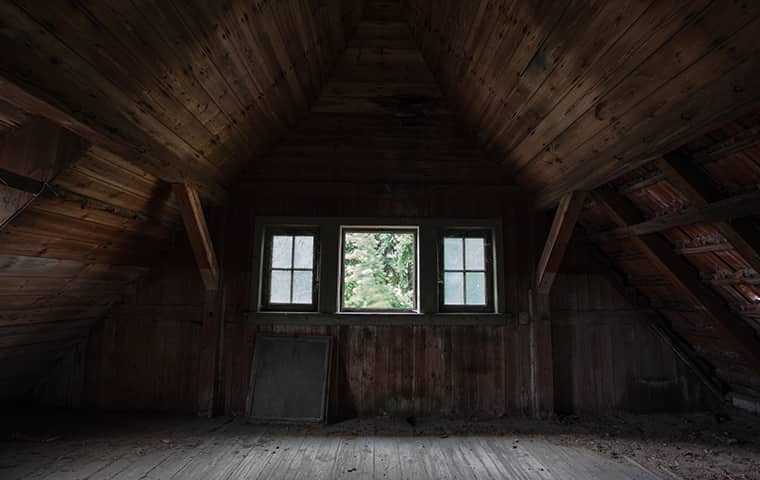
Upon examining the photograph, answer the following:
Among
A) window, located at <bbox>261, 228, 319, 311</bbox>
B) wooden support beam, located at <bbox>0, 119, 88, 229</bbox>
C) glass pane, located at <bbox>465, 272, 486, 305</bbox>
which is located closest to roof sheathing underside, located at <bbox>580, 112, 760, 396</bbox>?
glass pane, located at <bbox>465, 272, 486, 305</bbox>

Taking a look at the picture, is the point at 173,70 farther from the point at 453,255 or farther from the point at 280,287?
the point at 453,255

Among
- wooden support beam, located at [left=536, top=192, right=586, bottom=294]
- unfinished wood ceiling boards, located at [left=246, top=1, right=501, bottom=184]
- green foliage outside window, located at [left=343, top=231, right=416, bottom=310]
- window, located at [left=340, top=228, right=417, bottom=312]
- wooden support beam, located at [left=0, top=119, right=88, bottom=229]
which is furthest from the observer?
green foliage outside window, located at [left=343, top=231, right=416, bottom=310]

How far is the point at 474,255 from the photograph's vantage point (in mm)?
4059

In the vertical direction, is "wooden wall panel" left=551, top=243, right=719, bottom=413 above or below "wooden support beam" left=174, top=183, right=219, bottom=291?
below

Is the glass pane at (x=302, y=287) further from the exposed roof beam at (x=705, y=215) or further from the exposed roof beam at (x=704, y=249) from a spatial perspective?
the exposed roof beam at (x=704, y=249)

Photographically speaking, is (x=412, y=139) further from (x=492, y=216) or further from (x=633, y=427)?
(x=633, y=427)

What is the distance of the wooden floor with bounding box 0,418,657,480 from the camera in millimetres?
2604

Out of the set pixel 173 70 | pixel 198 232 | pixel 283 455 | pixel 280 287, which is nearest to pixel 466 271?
pixel 280 287

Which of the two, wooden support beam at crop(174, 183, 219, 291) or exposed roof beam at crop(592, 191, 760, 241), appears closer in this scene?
exposed roof beam at crop(592, 191, 760, 241)

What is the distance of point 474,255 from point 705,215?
1938mm

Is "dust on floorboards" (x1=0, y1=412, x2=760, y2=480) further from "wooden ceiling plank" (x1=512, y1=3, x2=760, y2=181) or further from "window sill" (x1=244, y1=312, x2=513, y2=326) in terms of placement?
"wooden ceiling plank" (x1=512, y1=3, x2=760, y2=181)

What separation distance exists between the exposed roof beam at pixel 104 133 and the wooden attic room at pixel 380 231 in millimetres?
16

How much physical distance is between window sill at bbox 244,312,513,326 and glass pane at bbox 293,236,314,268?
0.50m

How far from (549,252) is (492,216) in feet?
2.30
